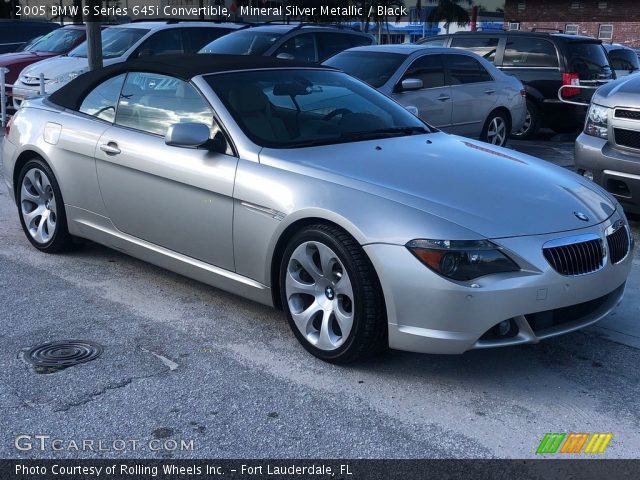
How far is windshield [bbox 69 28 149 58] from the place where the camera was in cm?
1349

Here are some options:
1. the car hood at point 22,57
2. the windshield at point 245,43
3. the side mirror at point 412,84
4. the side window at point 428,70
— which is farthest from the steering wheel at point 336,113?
the car hood at point 22,57

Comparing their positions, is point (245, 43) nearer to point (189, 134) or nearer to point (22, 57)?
point (22, 57)

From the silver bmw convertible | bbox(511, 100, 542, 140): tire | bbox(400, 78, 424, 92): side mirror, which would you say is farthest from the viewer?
bbox(511, 100, 542, 140): tire

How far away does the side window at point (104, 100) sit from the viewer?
18.4ft

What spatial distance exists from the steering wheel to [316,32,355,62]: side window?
8318mm

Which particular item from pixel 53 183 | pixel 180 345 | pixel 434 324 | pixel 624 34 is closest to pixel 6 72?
pixel 53 183

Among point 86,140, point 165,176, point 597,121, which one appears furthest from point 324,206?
point 597,121

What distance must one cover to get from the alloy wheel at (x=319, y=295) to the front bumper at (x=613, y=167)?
331 centimetres

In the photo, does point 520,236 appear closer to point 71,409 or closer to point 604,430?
point 604,430

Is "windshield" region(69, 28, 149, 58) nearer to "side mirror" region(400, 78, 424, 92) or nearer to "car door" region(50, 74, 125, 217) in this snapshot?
"side mirror" region(400, 78, 424, 92)

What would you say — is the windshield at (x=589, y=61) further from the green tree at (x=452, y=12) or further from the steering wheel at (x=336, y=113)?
the green tree at (x=452, y=12)

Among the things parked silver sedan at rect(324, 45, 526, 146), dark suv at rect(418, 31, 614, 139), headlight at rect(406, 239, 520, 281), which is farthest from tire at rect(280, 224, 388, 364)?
dark suv at rect(418, 31, 614, 139)

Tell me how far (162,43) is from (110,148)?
8.98 meters

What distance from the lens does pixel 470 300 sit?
372 centimetres
